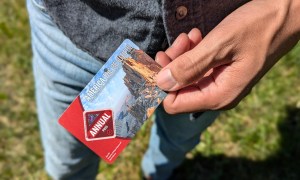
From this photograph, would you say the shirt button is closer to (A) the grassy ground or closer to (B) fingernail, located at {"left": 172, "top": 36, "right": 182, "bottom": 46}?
(B) fingernail, located at {"left": 172, "top": 36, "right": 182, "bottom": 46}

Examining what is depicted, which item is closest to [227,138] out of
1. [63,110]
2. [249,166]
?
[249,166]

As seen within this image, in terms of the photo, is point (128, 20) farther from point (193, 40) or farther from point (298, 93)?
point (298, 93)

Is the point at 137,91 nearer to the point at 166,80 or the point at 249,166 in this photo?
the point at 166,80

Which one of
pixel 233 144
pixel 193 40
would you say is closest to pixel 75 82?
pixel 193 40

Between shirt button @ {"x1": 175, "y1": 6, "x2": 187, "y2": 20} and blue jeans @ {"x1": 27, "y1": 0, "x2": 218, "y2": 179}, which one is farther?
blue jeans @ {"x1": 27, "y1": 0, "x2": 218, "y2": 179}

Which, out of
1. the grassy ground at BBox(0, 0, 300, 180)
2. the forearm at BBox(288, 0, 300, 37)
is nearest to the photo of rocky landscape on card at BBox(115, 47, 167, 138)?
the forearm at BBox(288, 0, 300, 37)
